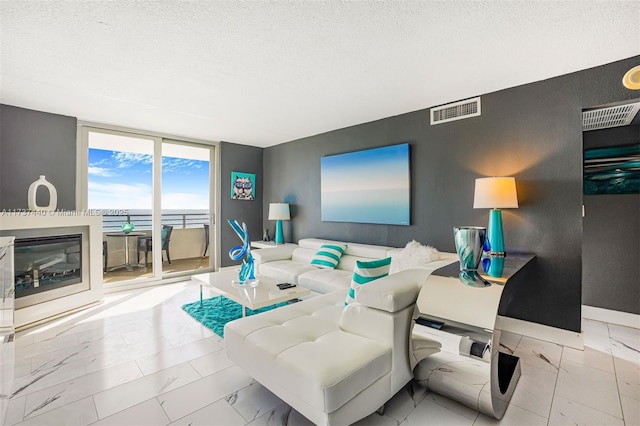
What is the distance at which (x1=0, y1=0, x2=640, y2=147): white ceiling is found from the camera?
178 cm

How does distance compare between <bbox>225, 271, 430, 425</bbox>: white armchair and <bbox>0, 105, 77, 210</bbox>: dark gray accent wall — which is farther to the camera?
<bbox>0, 105, 77, 210</bbox>: dark gray accent wall

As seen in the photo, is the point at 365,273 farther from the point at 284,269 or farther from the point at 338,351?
the point at 284,269

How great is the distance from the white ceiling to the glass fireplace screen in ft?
5.29

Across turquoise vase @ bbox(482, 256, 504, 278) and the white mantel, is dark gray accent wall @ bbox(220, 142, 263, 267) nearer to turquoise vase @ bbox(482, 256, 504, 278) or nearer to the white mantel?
the white mantel

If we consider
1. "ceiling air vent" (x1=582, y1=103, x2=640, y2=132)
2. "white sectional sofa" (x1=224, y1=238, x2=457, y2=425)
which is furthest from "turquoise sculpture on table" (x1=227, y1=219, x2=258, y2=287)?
"ceiling air vent" (x1=582, y1=103, x2=640, y2=132)

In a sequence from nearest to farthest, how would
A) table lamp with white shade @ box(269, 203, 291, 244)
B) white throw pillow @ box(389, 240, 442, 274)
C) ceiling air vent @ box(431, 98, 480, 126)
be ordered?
1. white throw pillow @ box(389, 240, 442, 274)
2. ceiling air vent @ box(431, 98, 480, 126)
3. table lamp with white shade @ box(269, 203, 291, 244)

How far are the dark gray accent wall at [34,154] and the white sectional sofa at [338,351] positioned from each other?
3.53 metres

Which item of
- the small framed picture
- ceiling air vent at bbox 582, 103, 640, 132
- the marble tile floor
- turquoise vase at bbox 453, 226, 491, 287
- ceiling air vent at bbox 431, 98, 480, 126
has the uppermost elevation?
ceiling air vent at bbox 431, 98, 480, 126

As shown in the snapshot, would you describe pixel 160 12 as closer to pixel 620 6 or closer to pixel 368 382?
pixel 368 382

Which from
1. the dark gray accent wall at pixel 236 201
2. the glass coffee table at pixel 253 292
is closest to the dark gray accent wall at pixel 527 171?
the glass coffee table at pixel 253 292

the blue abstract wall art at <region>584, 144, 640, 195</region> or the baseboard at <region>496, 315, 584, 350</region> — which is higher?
the blue abstract wall art at <region>584, 144, 640, 195</region>

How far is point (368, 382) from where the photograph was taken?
4.76 ft

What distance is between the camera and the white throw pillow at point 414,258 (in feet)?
9.29

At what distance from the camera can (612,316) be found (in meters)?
3.04
